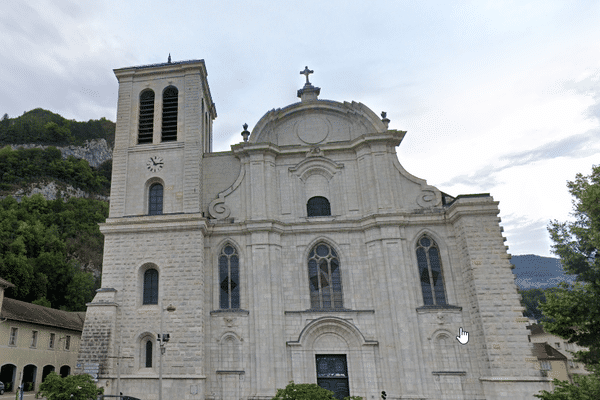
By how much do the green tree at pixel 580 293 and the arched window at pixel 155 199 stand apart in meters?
17.3

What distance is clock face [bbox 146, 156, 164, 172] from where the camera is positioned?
21828 millimetres

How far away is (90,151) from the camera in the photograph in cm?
7556

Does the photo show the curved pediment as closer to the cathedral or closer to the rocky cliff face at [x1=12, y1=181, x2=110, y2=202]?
the cathedral

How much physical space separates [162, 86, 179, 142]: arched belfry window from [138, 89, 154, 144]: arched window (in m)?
0.76

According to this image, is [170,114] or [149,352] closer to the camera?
[149,352]

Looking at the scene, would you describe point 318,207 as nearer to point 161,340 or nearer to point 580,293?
point 161,340

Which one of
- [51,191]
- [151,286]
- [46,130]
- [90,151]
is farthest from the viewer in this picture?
[90,151]

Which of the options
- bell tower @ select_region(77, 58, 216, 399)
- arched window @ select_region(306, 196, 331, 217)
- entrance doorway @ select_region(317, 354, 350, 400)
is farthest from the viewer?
arched window @ select_region(306, 196, 331, 217)

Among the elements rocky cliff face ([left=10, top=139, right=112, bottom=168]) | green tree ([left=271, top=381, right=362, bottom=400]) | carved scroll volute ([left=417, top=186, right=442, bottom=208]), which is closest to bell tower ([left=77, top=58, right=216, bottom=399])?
green tree ([left=271, top=381, right=362, bottom=400])

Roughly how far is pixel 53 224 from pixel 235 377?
3829 centimetres

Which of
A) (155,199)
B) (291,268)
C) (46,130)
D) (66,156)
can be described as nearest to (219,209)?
(155,199)

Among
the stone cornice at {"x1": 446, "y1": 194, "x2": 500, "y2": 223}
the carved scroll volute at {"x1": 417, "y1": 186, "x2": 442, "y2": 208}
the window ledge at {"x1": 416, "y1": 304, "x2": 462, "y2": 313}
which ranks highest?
the carved scroll volute at {"x1": 417, "y1": 186, "x2": 442, "y2": 208}

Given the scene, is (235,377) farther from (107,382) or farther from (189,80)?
(189,80)

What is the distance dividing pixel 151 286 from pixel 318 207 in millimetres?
9014
